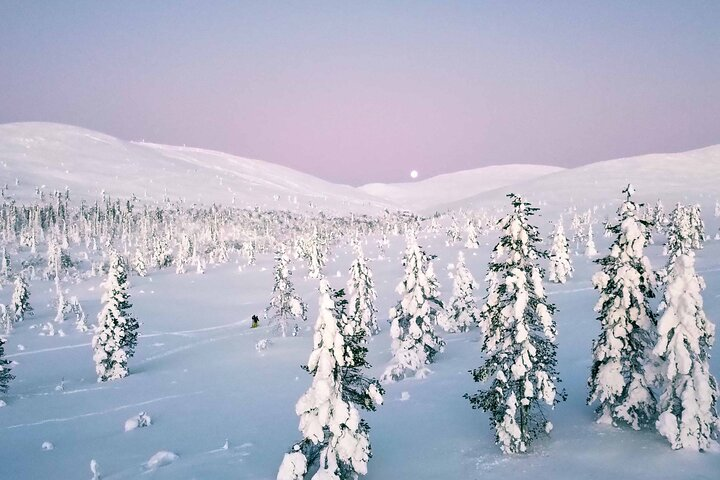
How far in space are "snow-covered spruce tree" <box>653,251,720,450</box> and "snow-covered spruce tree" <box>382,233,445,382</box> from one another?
65.0ft

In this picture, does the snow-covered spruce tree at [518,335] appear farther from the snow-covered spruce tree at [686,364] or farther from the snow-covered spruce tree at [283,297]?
the snow-covered spruce tree at [283,297]

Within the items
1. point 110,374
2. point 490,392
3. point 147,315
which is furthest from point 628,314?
point 147,315

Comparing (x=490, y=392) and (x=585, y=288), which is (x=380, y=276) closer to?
(x=585, y=288)

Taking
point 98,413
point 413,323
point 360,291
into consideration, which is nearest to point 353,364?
point 413,323

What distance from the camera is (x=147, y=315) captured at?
266ft

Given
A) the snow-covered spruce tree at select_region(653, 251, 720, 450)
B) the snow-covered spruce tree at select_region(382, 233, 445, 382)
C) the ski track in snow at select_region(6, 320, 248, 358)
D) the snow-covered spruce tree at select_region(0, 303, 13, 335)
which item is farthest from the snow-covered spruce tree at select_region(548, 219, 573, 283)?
the snow-covered spruce tree at select_region(0, 303, 13, 335)

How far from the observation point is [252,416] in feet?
105

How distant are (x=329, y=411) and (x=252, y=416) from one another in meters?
16.3

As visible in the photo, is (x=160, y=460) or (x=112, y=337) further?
(x=112, y=337)

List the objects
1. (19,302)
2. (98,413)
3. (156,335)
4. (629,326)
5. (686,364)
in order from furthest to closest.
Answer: (19,302) < (156,335) < (98,413) < (629,326) < (686,364)

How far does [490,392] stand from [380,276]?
88.6m

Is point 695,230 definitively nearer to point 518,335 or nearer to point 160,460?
point 518,335

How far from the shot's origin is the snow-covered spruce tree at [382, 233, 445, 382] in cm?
3763

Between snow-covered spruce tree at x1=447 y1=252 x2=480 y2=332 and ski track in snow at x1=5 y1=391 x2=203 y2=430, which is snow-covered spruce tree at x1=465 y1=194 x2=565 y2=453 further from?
snow-covered spruce tree at x1=447 y1=252 x2=480 y2=332
